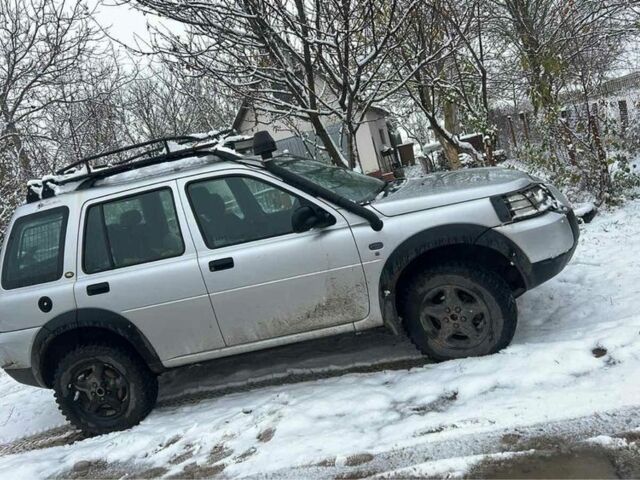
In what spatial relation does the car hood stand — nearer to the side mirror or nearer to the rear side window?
Result: the side mirror

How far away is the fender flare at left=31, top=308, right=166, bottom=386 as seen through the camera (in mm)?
4512

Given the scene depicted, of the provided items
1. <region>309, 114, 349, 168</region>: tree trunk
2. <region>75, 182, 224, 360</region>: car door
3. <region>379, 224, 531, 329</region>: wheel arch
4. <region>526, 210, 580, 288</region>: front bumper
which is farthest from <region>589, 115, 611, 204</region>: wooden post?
<region>75, 182, 224, 360</region>: car door

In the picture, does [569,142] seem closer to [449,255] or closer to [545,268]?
[545,268]

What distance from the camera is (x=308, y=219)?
13.7 ft

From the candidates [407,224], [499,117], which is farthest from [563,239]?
[499,117]

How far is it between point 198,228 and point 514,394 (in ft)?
8.65

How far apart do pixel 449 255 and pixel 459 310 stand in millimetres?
422

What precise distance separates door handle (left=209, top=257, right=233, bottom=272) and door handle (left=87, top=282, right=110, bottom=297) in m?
0.90

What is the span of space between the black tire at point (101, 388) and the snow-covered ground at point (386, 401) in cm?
15

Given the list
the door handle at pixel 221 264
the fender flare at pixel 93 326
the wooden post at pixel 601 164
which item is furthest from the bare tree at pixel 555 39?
the fender flare at pixel 93 326

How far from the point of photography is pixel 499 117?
61.7 feet

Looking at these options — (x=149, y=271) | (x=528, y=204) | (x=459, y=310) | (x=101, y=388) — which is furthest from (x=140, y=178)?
(x=528, y=204)

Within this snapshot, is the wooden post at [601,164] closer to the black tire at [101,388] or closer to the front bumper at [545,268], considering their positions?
the front bumper at [545,268]

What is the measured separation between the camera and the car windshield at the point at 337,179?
4559mm
